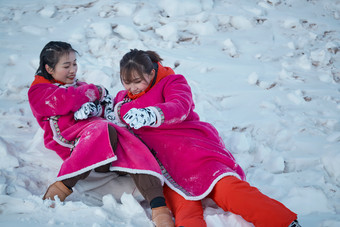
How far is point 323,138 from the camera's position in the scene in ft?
7.20

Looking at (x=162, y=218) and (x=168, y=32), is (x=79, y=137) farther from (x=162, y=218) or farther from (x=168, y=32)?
(x=168, y=32)

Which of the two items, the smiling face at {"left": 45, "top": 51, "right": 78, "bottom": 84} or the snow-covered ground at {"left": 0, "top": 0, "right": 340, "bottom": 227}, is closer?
the snow-covered ground at {"left": 0, "top": 0, "right": 340, "bottom": 227}

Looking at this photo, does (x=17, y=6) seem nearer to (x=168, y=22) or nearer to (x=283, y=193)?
(x=168, y=22)

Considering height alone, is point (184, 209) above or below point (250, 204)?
below

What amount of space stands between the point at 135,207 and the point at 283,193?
0.86 metres

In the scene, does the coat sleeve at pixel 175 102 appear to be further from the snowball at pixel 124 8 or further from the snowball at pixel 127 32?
the snowball at pixel 124 8

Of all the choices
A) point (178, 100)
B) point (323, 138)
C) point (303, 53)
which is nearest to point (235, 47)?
point (303, 53)

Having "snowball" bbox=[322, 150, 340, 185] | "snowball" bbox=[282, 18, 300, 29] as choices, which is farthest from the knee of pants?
"snowball" bbox=[282, 18, 300, 29]

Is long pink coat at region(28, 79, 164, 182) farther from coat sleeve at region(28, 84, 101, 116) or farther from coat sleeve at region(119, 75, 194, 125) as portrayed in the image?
coat sleeve at region(119, 75, 194, 125)

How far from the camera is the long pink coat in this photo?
1.49 meters

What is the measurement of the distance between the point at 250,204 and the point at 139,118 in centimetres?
64

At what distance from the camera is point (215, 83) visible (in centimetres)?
282

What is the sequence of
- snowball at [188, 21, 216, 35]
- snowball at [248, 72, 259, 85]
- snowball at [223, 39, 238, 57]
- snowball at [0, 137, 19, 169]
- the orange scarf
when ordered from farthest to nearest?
snowball at [188, 21, 216, 35] < snowball at [223, 39, 238, 57] < snowball at [248, 72, 259, 85] < the orange scarf < snowball at [0, 137, 19, 169]

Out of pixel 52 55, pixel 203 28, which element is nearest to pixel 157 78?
pixel 52 55
